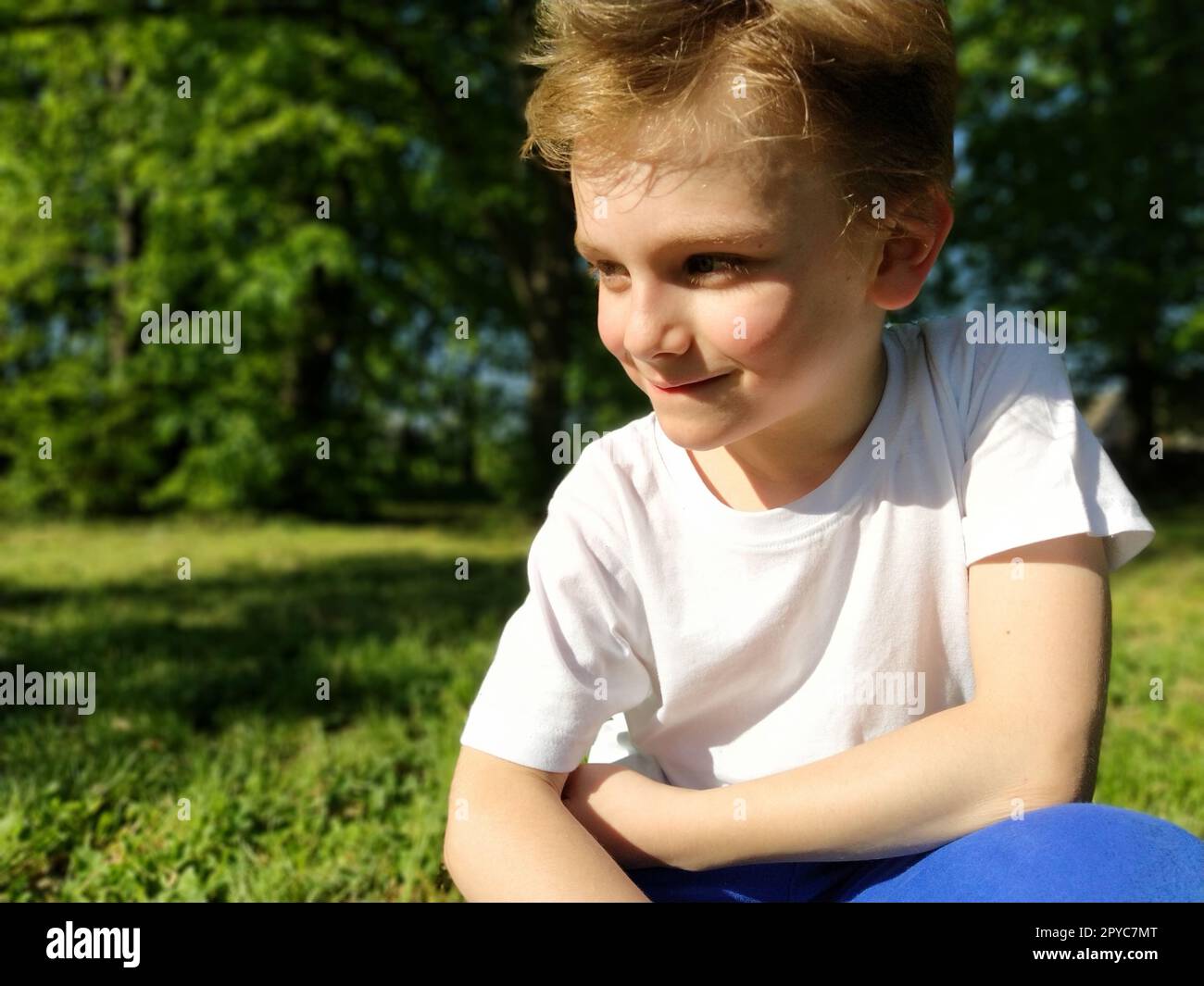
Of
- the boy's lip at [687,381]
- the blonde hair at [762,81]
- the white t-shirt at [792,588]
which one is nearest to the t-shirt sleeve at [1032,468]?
the white t-shirt at [792,588]

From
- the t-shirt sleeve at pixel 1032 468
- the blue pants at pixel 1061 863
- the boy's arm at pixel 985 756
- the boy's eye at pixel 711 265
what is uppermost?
the boy's eye at pixel 711 265

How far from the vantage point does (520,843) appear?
4.34 ft

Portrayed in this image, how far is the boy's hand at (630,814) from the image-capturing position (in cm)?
142

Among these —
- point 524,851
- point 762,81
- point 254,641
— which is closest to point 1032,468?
point 762,81

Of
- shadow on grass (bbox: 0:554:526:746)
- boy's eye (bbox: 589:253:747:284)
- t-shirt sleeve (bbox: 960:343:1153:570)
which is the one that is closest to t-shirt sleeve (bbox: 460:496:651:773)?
boy's eye (bbox: 589:253:747:284)

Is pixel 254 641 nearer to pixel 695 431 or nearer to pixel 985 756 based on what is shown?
pixel 695 431

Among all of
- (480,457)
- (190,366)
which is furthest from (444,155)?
(480,457)

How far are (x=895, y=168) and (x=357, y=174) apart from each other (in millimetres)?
11441

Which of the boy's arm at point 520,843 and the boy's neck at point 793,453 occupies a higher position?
the boy's neck at point 793,453

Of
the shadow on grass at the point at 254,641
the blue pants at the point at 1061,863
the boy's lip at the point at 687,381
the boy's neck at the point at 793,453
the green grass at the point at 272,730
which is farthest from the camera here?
the shadow on grass at the point at 254,641

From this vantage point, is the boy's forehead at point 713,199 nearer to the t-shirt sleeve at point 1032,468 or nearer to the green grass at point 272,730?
the t-shirt sleeve at point 1032,468

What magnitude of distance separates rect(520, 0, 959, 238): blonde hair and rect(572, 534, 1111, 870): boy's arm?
51 cm

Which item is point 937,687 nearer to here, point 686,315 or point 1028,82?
point 686,315

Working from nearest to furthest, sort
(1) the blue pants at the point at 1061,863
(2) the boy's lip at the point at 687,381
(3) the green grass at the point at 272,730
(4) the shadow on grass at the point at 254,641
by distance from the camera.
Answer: (1) the blue pants at the point at 1061,863 < (2) the boy's lip at the point at 687,381 < (3) the green grass at the point at 272,730 < (4) the shadow on grass at the point at 254,641
